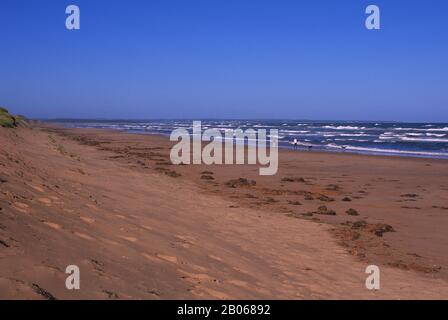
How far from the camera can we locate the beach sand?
457 cm

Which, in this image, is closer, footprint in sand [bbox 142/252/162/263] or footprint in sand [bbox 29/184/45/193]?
footprint in sand [bbox 142/252/162/263]

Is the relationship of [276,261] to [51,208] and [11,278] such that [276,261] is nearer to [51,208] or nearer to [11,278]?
[51,208]

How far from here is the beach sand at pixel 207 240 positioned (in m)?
4.57

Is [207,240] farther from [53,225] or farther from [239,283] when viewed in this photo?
[53,225]

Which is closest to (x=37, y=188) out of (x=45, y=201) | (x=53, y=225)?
(x=45, y=201)

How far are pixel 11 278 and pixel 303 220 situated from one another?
795cm

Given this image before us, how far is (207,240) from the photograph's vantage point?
7.50 metres

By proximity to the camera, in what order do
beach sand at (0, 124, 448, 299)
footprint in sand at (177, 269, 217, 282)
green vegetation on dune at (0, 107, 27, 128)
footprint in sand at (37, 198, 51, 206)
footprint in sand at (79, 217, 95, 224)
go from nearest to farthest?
beach sand at (0, 124, 448, 299) < footprint in sand at (177, 269, 217, 282) < footprint in sand at (79, 217, 95, 224) < footprint in sand at (37, 198, 51, 206) < green vegetation on dune at (0, 107, 27, 128)

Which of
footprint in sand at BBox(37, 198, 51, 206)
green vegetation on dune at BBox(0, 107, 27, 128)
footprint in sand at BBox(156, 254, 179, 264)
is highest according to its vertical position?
green vegetation on dune at BBox(0, 107, 27, 128)

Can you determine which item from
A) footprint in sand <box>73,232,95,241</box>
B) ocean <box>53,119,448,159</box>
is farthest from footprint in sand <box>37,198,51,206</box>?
ocean <box>53,119,448,159</box>
